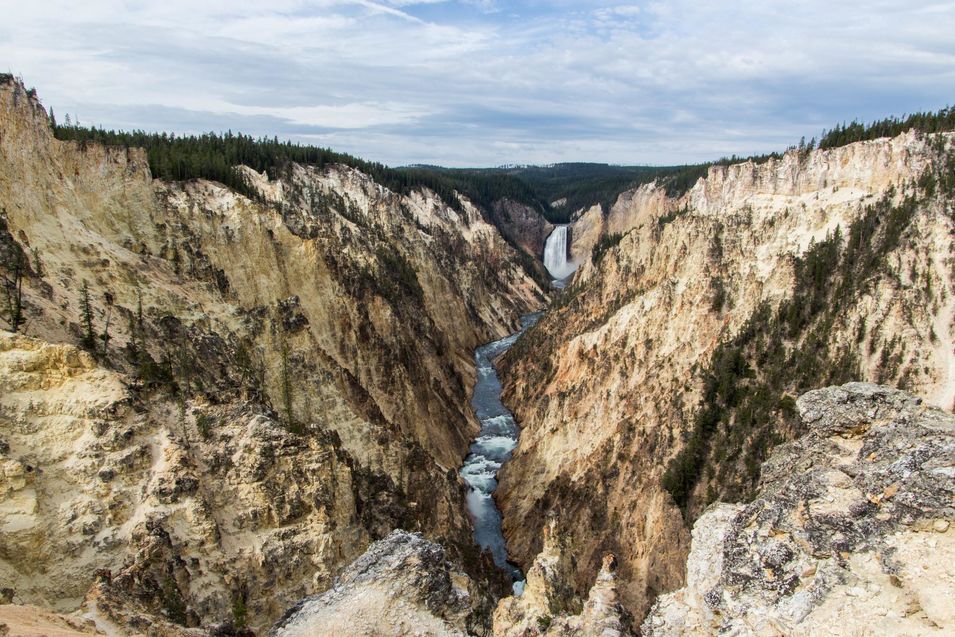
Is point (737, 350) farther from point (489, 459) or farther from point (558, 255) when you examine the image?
point (558, 255)

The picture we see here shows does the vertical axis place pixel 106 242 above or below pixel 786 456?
above

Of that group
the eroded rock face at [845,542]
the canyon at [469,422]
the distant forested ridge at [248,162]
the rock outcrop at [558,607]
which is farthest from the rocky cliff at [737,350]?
the distant forested ridge at [248,162]

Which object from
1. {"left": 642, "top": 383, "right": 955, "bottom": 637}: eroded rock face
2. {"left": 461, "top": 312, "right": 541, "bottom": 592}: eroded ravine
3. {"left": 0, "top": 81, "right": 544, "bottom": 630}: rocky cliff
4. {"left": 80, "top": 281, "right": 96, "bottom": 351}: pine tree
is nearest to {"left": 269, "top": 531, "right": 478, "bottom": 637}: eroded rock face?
{"left": 0, "top": 81, "right": 544, "bottom": 630}: rocky cliff

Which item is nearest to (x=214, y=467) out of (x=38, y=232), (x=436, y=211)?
(x=38, y=232)

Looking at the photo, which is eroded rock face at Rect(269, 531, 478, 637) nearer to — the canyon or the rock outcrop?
the canyon

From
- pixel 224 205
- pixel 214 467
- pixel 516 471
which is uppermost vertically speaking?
pixel 224 205

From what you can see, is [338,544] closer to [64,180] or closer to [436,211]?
[64,180]

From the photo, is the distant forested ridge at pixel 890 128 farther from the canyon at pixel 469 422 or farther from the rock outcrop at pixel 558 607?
the rock outcrop at pixel 558 607
